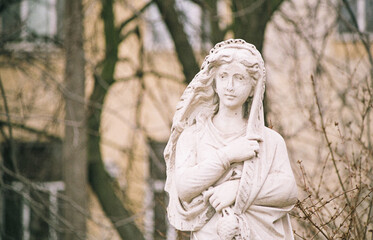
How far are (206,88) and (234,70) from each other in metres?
0.29

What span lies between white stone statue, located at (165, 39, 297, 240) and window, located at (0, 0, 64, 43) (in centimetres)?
707

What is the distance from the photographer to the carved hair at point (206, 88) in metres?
6.25

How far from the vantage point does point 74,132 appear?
1341cm

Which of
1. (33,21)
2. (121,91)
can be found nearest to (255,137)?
(121,91)

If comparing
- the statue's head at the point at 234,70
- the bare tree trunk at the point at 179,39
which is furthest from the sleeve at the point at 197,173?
the bare tree trunk at the point at 179,39

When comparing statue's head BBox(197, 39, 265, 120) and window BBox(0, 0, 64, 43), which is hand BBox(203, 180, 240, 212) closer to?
statue's head BBox(197, 39, 265, 120)

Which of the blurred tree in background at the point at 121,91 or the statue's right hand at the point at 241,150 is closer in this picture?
the statue's right hand at the point at 241,150

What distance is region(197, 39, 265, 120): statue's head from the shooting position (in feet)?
20.4

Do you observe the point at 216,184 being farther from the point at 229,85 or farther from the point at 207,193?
the point at 229,85

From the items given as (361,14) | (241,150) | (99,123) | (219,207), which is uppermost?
(361,14)

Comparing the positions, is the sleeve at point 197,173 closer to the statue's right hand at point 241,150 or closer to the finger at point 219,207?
the statue's right hand at point 241,150

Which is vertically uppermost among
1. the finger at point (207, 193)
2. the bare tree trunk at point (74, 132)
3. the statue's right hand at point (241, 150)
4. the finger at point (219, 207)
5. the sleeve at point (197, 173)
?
the bare tree trunk at point (74, 132)

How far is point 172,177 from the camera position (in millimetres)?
6469

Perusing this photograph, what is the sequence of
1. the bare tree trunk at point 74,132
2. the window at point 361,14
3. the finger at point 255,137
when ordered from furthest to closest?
the window at point 361,14 < the bare tree trunk at point 74,132 < the finger at point 255,137
